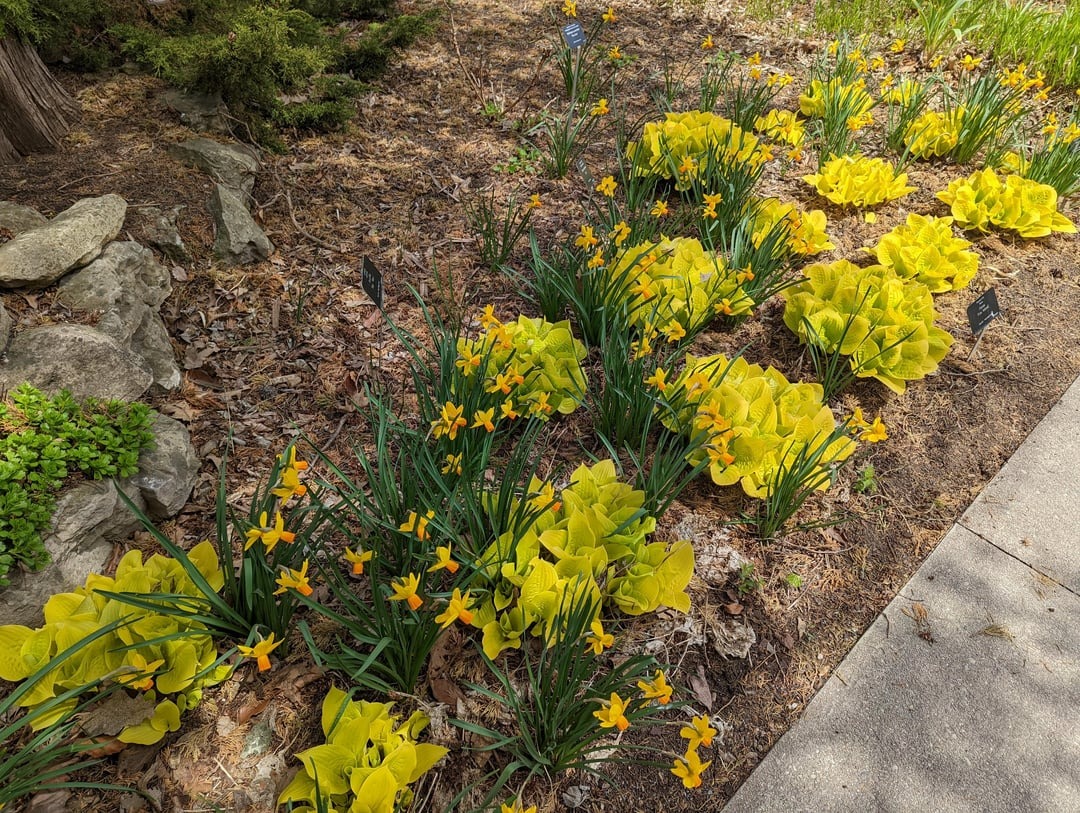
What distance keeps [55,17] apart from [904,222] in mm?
4274

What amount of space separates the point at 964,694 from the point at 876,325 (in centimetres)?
139

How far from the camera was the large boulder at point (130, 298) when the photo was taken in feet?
7.73

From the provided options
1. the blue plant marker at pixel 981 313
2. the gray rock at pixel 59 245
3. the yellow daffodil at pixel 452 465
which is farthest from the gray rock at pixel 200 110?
the blue plant marker at pixel 981 313

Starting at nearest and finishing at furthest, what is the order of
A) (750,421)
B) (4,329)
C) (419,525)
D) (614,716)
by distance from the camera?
(614,716) < (419,525) < (4,329) < (750,421)

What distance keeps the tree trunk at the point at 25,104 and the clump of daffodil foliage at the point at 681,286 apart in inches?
106

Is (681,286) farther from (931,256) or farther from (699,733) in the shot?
(699,733)

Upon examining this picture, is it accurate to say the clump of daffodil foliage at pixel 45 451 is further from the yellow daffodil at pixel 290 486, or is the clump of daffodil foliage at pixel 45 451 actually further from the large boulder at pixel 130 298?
the yellow daffodil at pixel 290 486

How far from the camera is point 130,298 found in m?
2.48

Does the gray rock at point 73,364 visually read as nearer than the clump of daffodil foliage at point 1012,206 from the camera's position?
Yes

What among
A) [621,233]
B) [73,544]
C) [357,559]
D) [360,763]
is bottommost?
[360,763]

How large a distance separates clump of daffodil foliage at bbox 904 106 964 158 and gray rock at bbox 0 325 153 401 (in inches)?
160

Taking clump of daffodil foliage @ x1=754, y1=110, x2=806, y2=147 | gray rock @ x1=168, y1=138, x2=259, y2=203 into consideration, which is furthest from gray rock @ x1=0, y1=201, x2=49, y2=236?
clump of daffodil foliage @ x1=754, y1=110, x2=806, y2=147

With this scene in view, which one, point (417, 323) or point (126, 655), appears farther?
point (417, 323)

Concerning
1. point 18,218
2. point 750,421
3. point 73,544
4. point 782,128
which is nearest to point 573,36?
point 782,128
